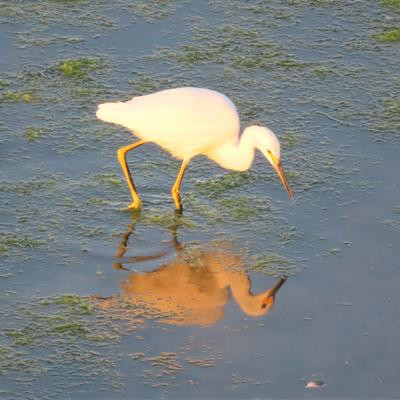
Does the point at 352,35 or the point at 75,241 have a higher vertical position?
the point at 352,35

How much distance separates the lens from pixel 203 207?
6684 mm

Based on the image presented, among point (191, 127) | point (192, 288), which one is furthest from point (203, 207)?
point (192, 288)

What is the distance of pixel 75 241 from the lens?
6.29 metres

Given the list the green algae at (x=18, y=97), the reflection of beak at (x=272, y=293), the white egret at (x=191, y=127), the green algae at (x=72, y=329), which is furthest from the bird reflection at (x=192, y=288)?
the green algae at (x=18, y=97)

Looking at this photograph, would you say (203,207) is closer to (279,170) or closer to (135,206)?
(135,206)

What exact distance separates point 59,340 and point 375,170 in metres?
2.42

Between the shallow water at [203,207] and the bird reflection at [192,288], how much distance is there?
18 millimetres

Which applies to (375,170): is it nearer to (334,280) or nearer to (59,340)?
(334,280)

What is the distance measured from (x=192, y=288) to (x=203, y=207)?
2.51 feet

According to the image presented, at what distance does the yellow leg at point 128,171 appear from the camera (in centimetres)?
662

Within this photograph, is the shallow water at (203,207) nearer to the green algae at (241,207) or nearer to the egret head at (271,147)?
the green algae at (241,207)

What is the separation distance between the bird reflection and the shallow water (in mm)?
18

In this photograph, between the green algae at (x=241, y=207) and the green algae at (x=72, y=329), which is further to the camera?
the green algae at (x=241, y=207)

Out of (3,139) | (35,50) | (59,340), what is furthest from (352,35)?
(59,340)
